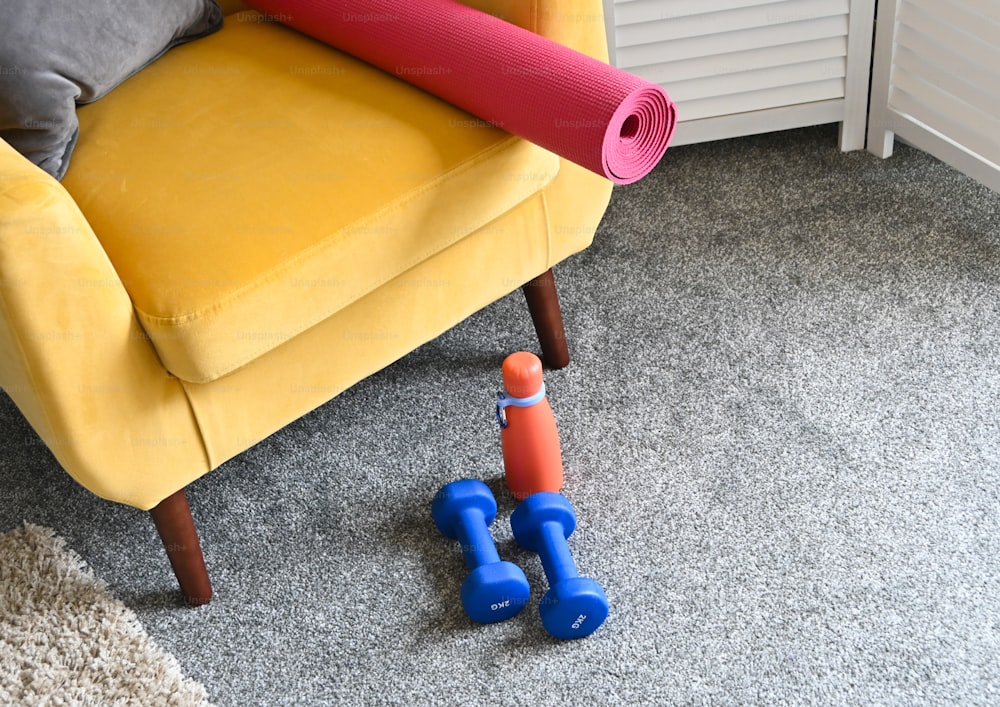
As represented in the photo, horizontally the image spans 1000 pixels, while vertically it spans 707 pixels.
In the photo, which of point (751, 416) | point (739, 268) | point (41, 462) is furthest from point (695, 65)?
point (41, 462)

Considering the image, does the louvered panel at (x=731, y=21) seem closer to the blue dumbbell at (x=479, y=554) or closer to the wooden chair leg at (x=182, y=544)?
the blue dumbbell at (x=479, y=554)

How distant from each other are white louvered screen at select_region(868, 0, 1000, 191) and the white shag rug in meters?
1.42

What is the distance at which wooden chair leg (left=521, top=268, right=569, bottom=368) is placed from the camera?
Result: 161 cm

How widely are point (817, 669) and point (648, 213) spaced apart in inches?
36.7

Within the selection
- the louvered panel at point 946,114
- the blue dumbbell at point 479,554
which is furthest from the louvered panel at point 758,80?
the blue dumbbell at point 479,554

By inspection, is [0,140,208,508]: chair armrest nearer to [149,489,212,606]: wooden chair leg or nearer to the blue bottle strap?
[149,489,212,606]: wooden chair leg

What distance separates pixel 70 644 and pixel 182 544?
0.58 feet

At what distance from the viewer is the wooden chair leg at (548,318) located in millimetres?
1611

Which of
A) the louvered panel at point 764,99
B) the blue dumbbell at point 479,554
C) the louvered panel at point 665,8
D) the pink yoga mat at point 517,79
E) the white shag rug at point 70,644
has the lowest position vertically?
the white shag rug at point 70,644

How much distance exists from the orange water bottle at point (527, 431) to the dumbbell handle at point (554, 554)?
0.10m

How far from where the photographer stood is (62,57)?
1.39m

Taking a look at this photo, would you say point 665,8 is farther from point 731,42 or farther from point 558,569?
point 558,569

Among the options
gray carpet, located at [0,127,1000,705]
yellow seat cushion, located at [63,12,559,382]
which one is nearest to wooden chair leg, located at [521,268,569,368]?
gray carpet, located at [0,127,1000,705]

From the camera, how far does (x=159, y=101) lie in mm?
1458
